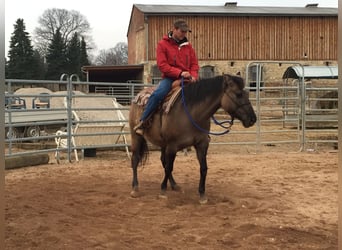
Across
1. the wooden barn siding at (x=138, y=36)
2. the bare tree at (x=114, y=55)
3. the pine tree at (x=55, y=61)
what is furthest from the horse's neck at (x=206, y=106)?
the bare tree at (x=114, y=55)

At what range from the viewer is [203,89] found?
4699mm

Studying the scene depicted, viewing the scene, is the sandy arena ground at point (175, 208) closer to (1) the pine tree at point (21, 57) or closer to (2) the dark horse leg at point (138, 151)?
(2) the dark horse leg at point (138, 151)

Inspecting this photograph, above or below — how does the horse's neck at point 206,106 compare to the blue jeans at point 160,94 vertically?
below

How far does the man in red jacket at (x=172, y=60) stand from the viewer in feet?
15.6

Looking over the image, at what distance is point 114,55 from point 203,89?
67755mm

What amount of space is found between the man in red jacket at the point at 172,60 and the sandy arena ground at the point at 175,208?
123cm

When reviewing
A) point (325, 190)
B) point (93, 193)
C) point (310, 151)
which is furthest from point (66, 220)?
point (310, 151)

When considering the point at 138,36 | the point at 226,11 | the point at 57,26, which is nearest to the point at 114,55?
the point at 57,26

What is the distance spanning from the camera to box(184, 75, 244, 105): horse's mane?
4.64m

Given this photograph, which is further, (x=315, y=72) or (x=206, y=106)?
(x=315, y=72)

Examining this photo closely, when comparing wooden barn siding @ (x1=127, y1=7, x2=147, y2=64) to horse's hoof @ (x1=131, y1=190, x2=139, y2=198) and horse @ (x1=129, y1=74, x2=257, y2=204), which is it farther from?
horse @ (x1=129, y1=74, x2=257, y2=204)

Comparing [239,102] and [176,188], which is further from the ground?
[239,102]

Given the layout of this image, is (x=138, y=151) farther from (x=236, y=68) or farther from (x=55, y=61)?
(x=55, y=61)

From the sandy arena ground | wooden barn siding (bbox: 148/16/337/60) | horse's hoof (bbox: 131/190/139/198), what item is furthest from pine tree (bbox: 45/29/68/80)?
horse's hoof (bbox: 131/190/139/198)
